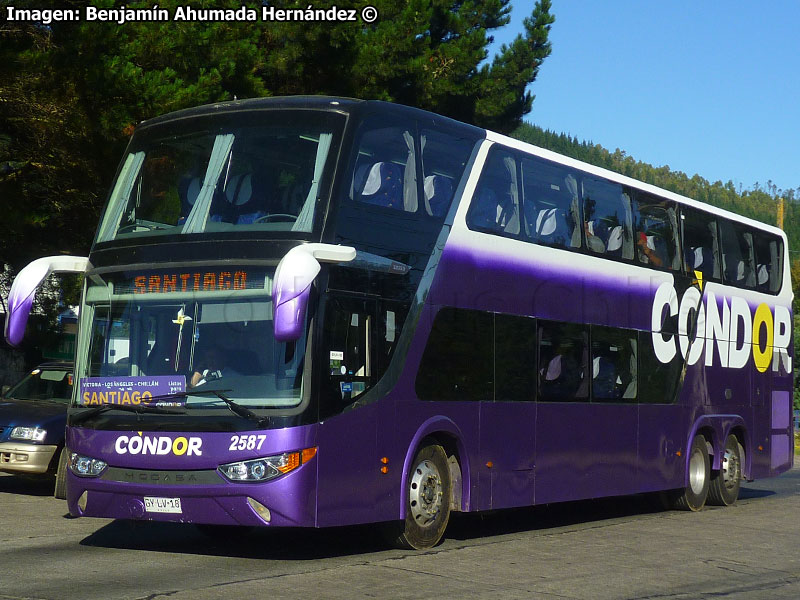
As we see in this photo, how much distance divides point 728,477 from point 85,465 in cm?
1061

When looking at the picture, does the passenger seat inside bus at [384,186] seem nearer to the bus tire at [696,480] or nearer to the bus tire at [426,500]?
the bus tire at [426,500]

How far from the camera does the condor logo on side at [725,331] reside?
1614cm

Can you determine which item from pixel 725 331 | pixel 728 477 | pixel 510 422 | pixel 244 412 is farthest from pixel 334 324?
pixel 728 477

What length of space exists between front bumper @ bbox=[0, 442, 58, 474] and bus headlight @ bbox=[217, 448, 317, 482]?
6.44m

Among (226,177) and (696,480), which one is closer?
(226,177)

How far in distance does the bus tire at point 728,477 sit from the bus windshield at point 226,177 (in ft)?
31.3

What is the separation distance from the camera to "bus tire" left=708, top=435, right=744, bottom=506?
58.1 ft

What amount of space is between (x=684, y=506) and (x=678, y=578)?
6.99 metres

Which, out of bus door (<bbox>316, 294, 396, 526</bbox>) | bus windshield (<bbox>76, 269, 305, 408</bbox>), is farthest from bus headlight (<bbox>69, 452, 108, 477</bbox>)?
bus door (<bbox>316, 294, 396, 526</bbox>)

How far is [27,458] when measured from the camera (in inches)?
611

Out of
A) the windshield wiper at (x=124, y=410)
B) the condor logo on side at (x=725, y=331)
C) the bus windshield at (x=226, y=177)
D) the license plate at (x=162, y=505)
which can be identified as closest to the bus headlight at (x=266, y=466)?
the license plate at (x=162, y=505)

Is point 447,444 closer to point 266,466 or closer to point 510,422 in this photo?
point 510,422
